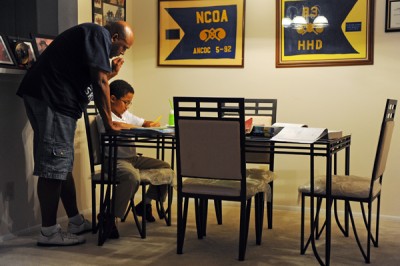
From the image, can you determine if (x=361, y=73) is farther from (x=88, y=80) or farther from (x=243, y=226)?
(x=88, y=80)

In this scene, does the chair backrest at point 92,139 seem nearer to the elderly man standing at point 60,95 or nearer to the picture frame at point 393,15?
the elderly man standing at point 60,95

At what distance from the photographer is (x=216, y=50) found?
4.79 metres

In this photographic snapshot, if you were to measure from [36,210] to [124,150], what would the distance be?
2.44 ft

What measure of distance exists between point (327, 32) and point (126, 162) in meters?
1.98

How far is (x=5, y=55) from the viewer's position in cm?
334

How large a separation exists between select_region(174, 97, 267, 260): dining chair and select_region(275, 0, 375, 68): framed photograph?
167cm

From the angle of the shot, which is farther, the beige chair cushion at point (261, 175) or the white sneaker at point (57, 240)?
the beige chair cushion at point (261, 175)

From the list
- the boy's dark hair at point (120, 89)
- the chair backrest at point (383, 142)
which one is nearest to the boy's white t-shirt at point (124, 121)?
the boy's dark hair at point (120, 89)

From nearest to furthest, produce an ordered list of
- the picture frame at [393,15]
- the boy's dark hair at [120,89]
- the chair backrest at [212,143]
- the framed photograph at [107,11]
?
the chair backrest at [212,143] < the boy's dark hair at [120,89] < the picture frame at [393,15] < the framed photograph at [107,11]

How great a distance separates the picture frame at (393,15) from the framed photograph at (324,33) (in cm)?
12

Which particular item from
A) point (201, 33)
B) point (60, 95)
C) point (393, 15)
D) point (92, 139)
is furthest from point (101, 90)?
point (393, 15)

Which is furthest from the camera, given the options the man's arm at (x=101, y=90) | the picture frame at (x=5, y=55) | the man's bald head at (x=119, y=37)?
the man's bald head at (x=119, y=37)

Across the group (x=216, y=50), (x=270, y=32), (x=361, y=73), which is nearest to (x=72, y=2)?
(x=216, y=50)

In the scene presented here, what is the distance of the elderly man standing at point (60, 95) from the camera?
322 cm
